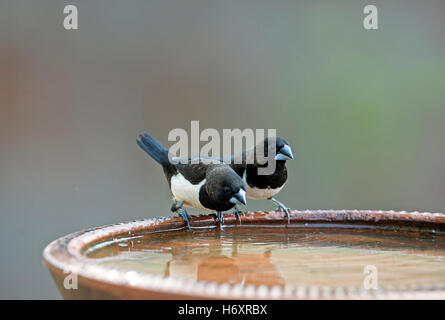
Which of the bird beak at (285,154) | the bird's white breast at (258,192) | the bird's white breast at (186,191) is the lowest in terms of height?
the bird's white breast at (258,192)

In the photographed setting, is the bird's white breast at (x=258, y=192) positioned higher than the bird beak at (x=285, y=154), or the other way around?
the bird beak at (x=285, y=154)

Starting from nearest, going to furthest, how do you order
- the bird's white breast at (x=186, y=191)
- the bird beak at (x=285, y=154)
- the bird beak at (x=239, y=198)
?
the bird beak at (x=239, y=198)
the bird's white breast at (x=186, y=191)
the bird beak at (x=285, y=154)

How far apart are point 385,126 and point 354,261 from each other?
396 cm

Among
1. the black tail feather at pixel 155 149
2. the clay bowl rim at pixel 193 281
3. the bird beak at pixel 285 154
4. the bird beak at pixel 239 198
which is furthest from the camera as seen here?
the black tail feather at pixel 155 149

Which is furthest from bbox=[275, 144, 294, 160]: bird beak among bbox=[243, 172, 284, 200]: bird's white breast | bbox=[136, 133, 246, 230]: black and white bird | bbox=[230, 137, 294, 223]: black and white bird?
bbox=[136, 133, 246, 230]: black and white bird

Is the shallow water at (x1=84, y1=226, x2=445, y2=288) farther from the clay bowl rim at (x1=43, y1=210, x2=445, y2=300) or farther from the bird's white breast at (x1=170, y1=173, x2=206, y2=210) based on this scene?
the bird's white breast at (x1=170, y1=173, x2=206, y2=210)

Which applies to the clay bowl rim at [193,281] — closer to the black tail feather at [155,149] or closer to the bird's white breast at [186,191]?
the bird's white breast at [186,191]

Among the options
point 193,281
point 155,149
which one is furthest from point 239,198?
point 193,281

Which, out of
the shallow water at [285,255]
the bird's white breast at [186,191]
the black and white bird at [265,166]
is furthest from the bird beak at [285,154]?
the shallow water at [285,255]

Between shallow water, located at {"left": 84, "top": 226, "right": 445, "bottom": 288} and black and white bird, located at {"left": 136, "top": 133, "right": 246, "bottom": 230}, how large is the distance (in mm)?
242

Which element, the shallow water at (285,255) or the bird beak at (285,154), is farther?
the bird beak at (285,154)

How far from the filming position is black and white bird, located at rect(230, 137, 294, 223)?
263 cm

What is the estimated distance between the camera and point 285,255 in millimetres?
1446

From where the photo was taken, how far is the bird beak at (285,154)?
8.60 feet
